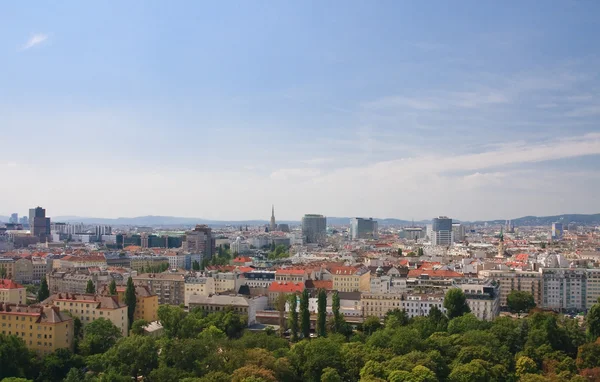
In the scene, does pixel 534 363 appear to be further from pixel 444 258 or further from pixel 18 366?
pixel 444 258

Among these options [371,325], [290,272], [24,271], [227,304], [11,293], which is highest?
[290,272]

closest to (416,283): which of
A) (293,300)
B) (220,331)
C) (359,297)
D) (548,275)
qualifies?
(359,297)

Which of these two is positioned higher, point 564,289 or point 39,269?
point 564,289

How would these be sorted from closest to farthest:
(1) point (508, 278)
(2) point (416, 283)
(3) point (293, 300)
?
1. (3) point (293, 300)
2. (2) point (416, 283)
3. (1) point (508, 278)

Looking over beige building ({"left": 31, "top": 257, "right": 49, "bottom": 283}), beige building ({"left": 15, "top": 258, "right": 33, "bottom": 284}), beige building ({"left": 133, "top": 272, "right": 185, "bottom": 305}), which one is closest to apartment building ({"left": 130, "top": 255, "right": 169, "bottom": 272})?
beige building ({"left": 31, "top": 257, "right": 49, "bottom": 283})

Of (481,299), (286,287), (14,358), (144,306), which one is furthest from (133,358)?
(481,299)

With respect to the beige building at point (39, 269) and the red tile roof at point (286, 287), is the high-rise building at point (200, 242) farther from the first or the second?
the red tile roof at point (286, 287)

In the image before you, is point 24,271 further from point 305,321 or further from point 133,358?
point 133,358
